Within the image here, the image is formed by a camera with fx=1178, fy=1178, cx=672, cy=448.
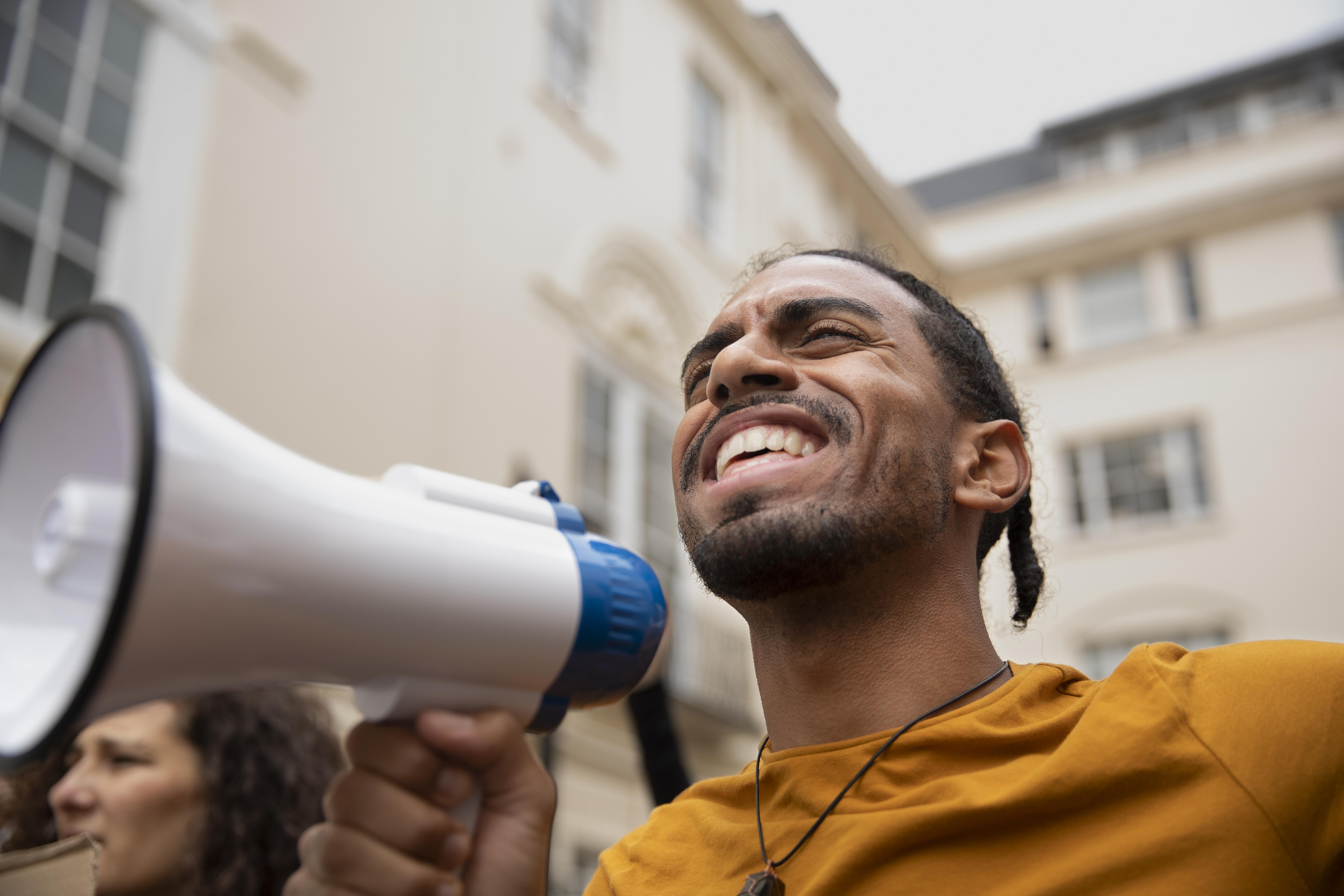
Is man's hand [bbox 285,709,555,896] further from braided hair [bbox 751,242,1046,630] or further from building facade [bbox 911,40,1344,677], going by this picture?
building facade [bbox 911,40,1344,677]

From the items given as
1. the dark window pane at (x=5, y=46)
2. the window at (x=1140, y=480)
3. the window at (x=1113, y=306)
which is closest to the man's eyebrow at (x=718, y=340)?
the dark window pane at (x=5, y=46)

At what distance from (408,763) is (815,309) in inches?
40.4

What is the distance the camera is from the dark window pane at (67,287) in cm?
526

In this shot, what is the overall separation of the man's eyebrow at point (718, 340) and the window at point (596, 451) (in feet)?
20.9

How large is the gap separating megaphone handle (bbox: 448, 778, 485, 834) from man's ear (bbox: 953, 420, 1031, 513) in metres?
0.90

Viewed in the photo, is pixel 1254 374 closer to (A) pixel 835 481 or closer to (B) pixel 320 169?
(B) pixel 320 169

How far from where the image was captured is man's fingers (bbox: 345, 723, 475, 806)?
1.18 m

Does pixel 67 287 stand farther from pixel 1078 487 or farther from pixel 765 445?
pixel 1078 487

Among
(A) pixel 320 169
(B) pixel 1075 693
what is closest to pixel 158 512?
(B) pixel 1075 693

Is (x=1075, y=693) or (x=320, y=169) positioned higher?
(x=320, y=169)

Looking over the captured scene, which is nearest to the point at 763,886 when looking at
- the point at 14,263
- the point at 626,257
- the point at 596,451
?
the point at 14,263

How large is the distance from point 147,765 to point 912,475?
157 cm

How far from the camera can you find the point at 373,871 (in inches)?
44.5

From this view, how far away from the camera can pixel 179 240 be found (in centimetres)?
572
